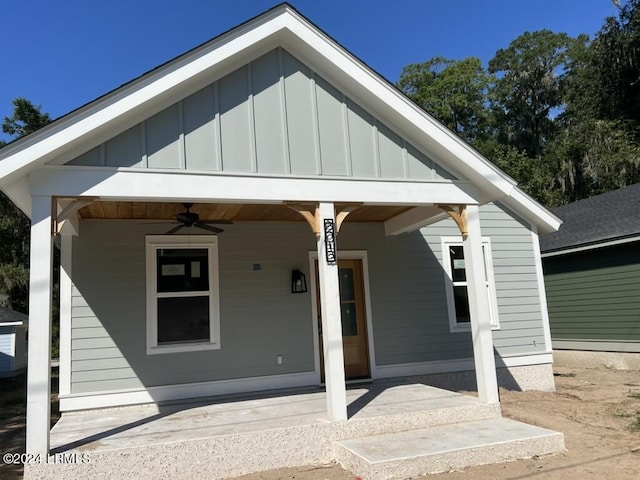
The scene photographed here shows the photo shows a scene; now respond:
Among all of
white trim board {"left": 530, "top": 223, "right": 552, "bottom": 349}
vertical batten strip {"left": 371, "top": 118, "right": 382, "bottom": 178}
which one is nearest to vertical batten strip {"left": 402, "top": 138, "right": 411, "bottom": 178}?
vertical batten strip {"left": 371, "top": 118, "right": 382, "bottom": 178}

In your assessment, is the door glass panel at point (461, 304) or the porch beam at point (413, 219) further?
the door glass panel at point (461, 304)

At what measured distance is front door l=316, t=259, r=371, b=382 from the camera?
7.67 m

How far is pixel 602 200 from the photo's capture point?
13.8m

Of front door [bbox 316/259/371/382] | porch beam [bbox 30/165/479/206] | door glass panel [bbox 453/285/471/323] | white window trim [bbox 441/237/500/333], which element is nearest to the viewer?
porch beam [bbox 30/165/479/206]

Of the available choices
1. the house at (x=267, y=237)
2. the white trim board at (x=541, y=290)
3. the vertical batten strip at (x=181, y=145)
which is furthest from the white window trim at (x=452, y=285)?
the vertical batten strip at (x=181, y=145)

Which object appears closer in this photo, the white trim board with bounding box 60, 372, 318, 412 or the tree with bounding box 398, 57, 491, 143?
the white trim board with bounding box 60, 372, 318, 412

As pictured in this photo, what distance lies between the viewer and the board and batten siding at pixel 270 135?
4.94 m

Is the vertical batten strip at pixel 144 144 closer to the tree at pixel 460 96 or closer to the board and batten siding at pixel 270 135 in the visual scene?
the board and batten siding at pixel 270 135

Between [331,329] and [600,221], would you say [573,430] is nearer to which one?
[331,329]

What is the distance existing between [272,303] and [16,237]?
20.2 meters

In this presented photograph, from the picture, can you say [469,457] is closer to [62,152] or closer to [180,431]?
[180,431]

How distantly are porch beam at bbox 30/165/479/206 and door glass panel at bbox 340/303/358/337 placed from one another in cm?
261

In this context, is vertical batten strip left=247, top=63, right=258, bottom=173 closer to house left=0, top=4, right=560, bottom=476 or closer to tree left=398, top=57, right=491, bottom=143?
house left=0, top=4, right=560, bottom=476

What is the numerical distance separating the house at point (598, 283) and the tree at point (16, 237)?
21.2 m
